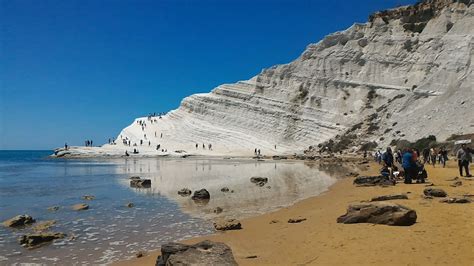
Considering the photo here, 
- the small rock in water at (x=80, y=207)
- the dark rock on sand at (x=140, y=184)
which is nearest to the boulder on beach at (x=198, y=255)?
the small rock in water at (x=80, y=207)

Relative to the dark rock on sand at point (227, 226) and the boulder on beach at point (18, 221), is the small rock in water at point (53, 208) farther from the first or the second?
the dark rock on sand at point (227, 226)

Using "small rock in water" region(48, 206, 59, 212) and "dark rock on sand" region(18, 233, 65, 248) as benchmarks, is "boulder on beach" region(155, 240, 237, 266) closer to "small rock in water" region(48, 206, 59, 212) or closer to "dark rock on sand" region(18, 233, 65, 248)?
"dark rock on sand" region(18, 233, 65, 248)

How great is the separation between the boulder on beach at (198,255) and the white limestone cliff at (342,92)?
4541 centimetres

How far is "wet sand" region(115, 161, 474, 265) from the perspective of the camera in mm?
6523

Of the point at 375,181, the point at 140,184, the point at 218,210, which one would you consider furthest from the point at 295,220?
the point at 140,184

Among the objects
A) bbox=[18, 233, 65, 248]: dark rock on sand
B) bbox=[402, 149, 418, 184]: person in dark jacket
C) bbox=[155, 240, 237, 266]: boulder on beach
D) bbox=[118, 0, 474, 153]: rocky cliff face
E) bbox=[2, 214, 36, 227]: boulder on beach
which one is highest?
bbox=[118, 0, 474, 153]: rocky cliff face

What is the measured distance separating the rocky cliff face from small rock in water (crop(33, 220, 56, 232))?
42354mm

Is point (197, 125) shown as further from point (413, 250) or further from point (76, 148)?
point (413, 250)

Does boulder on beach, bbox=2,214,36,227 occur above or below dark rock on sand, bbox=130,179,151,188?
below

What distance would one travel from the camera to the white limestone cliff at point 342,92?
5334cm

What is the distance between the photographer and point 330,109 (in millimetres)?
60531

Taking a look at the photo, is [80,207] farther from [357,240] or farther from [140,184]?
[357,240]

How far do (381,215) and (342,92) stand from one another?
181 feet

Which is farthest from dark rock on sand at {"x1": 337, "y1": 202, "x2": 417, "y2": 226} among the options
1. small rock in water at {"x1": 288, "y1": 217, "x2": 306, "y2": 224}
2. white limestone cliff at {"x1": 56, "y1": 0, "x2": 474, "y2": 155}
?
white limestone cliff at {"x1": 56, "y1": 0, "x2": 474, "y2": 155}
